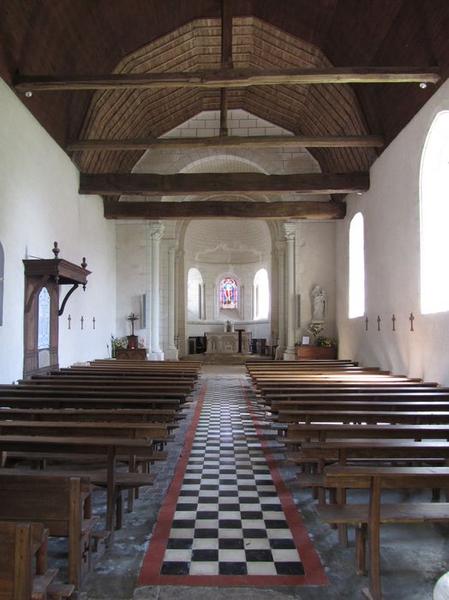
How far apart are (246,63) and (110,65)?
368cm

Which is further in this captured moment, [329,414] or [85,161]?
[85,161]

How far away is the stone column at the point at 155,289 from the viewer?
17250 millimetres

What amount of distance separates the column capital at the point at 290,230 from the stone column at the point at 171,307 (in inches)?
152

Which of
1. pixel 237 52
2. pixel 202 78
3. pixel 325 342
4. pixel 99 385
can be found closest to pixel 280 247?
pixel 325 342

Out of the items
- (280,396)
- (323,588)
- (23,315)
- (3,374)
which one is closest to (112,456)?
(323,588)

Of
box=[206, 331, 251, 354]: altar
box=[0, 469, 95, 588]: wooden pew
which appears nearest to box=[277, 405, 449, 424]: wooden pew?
box=[0, 469, 95, 588]: wooden pew

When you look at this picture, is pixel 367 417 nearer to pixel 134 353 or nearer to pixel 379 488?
pixel 379 488

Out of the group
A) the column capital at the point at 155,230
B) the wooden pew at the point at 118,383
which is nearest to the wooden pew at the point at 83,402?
the wooden pew at the point at 118,383

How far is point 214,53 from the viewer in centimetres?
1261

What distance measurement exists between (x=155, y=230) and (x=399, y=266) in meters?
8.93

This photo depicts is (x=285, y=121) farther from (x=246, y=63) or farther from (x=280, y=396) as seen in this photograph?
(x=280, y=396)

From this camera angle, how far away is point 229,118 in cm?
1616

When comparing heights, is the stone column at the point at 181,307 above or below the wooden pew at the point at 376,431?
above

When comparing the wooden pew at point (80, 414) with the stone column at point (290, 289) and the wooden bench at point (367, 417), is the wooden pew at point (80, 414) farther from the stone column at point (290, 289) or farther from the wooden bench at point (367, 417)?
the stone column at point (290, 289)
